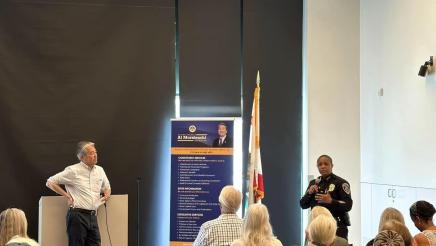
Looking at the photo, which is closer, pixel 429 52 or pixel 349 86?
pixel 429 52

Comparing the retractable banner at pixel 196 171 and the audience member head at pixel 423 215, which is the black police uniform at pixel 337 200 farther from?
the retractable banner at pixel 196 171

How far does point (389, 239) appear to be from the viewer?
2924 mm

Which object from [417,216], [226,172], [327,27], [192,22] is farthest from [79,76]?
[417,216]

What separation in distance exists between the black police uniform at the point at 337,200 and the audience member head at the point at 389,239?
226 cm

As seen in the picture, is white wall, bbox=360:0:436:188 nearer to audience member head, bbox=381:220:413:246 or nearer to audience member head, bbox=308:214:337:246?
audience member head, bbox=381:220:413:246

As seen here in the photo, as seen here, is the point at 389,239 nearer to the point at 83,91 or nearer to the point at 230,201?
the point at 230,201

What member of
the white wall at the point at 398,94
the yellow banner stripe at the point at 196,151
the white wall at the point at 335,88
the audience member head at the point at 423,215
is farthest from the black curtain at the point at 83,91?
the audience member head at the point at 423,215

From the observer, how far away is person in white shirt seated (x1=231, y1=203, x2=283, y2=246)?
10.5 ft

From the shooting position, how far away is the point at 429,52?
5727mm

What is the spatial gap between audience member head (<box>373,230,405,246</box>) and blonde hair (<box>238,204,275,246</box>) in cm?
65

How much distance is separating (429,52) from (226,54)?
2666mm

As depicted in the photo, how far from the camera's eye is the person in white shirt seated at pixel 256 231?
3.19 meters

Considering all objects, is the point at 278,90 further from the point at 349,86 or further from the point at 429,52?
the point at 429,52

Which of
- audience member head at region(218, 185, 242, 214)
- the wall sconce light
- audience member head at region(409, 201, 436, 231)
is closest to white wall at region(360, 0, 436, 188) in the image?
the wall sconce light
